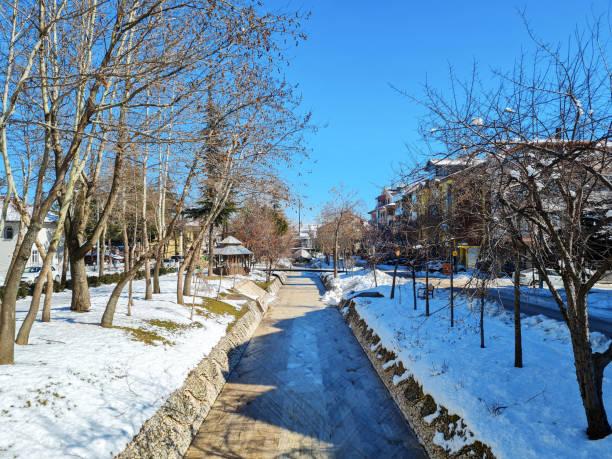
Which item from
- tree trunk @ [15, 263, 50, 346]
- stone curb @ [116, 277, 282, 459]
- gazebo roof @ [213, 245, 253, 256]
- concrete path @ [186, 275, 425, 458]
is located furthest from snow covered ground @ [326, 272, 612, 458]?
gazebo roof @ [213, 245, 253, 256]

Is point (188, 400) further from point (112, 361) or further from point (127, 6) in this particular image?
point (127, 6)

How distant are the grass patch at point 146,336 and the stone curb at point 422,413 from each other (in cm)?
610

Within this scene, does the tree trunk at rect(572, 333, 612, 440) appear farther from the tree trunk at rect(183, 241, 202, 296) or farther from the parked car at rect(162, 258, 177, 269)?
the parked car at rect(162, 258, 177, 269)

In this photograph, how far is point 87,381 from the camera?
272 inches

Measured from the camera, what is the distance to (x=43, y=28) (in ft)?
21.6

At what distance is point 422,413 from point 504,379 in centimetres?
184

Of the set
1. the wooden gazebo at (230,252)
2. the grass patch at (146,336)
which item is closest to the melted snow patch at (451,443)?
the grass patch at (146,336)

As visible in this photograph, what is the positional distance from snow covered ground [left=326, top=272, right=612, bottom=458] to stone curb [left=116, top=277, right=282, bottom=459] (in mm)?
4852

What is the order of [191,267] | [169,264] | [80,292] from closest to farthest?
[80,292]
[191,267]
[169,264]

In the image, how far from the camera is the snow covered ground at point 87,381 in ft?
17.6

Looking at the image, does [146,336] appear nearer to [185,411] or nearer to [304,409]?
[185,411]

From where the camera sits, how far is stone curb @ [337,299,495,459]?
638cm

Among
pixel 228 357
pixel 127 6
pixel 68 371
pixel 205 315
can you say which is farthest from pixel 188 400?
pixel 127 6

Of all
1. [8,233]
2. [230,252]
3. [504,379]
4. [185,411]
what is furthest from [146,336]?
[8,233]
